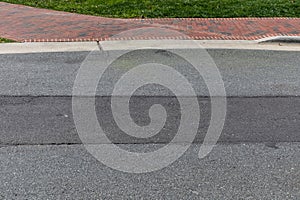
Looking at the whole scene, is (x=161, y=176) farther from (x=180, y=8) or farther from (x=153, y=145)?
(x=180, y=8)

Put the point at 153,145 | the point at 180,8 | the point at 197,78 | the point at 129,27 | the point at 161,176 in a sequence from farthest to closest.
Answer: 1. the point at 180,8
2. the point at 129,27
3. the point at 197,78
4. the point at 153,145
5. the point at 161,176

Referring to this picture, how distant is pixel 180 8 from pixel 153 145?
7.30 m

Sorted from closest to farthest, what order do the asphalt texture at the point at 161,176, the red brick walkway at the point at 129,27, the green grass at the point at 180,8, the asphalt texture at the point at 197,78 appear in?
the asphalt texture at the point at 161,176
the asphalt texture at the point at 197,78
the red brick walkway at the point at 129,27
the green grass at the point at 180,8

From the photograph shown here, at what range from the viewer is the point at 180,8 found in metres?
11.6

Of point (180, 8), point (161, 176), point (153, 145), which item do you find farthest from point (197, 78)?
point (180, 8)

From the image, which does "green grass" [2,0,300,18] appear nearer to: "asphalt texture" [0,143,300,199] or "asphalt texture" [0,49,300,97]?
"asphalt texture" [0,49,300,97]

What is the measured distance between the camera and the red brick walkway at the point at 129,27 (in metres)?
9.49

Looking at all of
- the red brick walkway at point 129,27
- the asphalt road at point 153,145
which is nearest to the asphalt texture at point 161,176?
the asphalt road at point 153,145

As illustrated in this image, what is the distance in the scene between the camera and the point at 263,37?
944cm

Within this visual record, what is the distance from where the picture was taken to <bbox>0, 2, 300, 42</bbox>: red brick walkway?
9.49 m

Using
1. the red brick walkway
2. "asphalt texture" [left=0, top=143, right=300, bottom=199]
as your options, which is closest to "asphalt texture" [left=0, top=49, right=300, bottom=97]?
the red brick walkway

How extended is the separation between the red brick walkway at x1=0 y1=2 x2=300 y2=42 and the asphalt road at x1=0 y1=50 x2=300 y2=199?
2246 mm

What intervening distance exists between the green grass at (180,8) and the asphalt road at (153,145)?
4.18 m

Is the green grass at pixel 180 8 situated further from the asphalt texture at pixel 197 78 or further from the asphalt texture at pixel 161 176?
the asphalt texture at pixel 161 176
